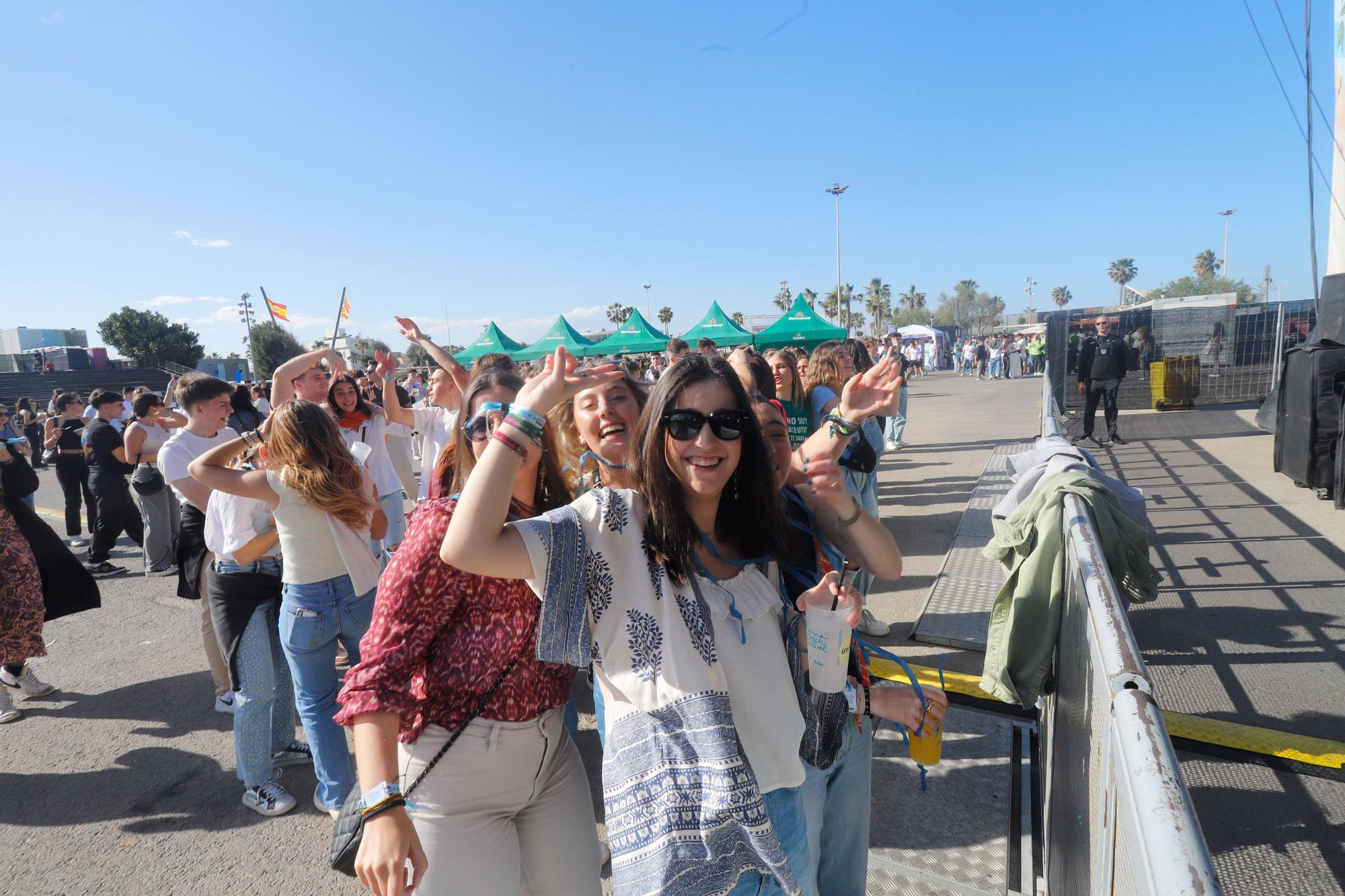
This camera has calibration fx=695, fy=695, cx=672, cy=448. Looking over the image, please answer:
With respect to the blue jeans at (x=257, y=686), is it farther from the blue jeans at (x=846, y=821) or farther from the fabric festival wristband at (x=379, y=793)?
the blue jeans at (x=846, y=821)

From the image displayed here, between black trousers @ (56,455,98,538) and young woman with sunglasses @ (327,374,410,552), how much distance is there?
215 inches

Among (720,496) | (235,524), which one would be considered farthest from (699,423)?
(235,524)

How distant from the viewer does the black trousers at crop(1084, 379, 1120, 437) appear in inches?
453

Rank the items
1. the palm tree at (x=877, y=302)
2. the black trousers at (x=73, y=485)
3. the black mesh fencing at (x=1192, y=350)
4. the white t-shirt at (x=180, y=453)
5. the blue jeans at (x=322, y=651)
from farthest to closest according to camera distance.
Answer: the palm tree at (x=877, y=302) < the black mesh fencing at (x=1192, y=350) < the black trousers at (x=73, y=485) < the white t-shirt at (x=180, y=453) < the blue jeans at (x=322, y=651)

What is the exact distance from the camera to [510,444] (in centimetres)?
152

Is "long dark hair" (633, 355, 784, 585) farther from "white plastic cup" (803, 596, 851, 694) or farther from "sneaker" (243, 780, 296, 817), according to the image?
"sneaker" (243, 780, 296, 817)

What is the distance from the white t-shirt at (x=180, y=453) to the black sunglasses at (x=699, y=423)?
3338 millimetres

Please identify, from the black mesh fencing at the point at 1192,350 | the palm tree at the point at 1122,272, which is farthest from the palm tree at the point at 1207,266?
the black mesh fencing at the point at 1192,350

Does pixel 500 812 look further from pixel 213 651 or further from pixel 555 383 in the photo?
pixel 213 651

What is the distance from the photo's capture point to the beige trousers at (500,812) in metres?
1.66

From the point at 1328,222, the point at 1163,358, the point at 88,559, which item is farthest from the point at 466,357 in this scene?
the point at 1328,222

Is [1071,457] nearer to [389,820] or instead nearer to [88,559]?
[389,820]

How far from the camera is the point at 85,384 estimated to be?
137 ft

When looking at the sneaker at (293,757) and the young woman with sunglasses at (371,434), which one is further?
the young woman with sunglasses at (371,434)
